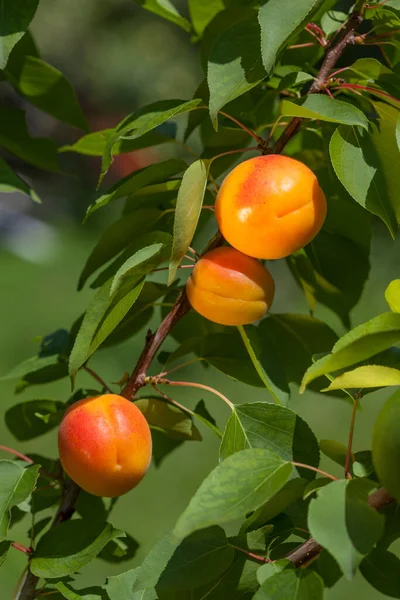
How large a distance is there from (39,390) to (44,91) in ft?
5.72

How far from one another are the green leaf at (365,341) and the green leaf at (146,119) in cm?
23

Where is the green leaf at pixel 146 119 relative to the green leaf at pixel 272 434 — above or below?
above

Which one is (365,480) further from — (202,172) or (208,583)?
(202,172)

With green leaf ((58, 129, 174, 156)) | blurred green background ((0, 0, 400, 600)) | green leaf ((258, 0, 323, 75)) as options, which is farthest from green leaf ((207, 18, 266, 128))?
blurred green background ((0, 0, 400, 600))

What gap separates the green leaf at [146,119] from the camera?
0.61m

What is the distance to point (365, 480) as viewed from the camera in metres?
0.46

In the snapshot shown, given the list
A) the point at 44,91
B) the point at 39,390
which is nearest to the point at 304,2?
the point at 44,91

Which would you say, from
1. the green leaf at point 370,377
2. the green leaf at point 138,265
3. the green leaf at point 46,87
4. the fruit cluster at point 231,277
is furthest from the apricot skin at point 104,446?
the green leaf at point 46,87

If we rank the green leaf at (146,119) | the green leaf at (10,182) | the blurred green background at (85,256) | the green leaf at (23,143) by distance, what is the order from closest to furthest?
the green leaf at (146,119) → the green leaf at (10,182) → the green leaf at (23,143) → the blurred green background at (85,256)

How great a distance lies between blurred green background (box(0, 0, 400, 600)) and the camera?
2.02 meters

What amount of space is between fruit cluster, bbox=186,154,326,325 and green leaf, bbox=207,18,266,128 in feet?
0.18

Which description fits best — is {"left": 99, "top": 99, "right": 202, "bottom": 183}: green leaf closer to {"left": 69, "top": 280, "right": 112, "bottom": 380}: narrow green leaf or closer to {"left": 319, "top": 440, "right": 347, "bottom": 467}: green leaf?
{"left": 69, "top": 280, "right": 112, "bottom": 380}: narrow green leaf

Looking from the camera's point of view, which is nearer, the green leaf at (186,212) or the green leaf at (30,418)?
the green leaf at (186,212)

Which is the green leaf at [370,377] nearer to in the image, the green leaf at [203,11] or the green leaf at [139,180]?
the green leaf at [139,180]
